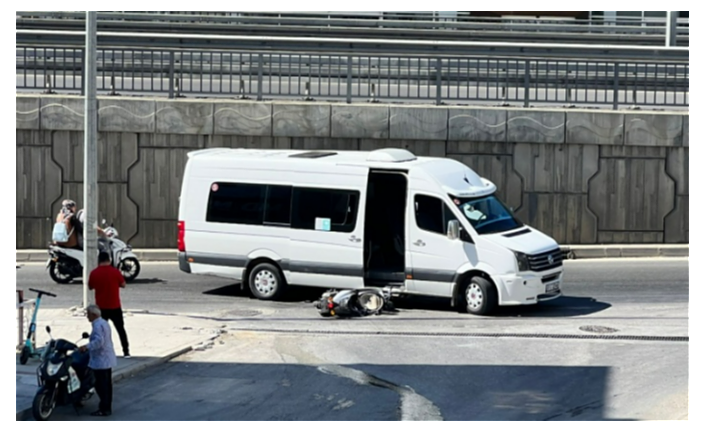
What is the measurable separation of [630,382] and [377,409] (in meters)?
3.21

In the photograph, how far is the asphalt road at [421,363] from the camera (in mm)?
12516

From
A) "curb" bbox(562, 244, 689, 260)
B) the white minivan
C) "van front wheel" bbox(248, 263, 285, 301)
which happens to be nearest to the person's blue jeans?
the white minivan

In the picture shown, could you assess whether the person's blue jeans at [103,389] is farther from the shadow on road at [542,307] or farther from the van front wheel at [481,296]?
the shadow on road at [542,307]

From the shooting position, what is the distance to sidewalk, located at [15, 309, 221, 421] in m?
13.6

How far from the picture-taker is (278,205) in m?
19.0

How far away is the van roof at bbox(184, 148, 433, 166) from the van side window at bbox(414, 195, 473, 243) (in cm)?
65

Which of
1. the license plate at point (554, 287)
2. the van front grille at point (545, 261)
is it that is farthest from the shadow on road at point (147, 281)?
the license plate at point (554, 287)

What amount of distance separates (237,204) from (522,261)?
484 centimetres

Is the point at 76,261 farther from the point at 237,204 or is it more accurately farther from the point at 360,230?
the point at 360,230

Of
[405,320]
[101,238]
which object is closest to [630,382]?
[405,320]

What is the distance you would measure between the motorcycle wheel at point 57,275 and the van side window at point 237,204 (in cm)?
298

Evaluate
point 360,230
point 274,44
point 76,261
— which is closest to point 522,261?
point 360,230

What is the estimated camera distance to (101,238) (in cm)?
2042

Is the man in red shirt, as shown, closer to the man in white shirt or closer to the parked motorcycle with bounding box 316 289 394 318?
the man in white shirt
